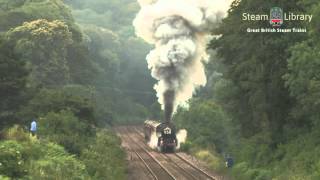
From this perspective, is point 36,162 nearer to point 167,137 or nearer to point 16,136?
point 16,136

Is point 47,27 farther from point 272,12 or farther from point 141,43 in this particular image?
point 141,43

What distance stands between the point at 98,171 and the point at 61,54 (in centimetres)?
5198

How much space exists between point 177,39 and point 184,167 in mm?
17188

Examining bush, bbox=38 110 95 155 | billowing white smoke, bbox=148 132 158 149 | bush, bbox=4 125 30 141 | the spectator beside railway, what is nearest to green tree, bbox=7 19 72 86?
billowing white smoke, bbox=148 132 158 149

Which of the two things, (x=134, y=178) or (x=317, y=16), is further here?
(x=134, y=178)

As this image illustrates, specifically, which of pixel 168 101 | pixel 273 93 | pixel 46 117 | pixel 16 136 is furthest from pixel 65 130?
pixel 168 101

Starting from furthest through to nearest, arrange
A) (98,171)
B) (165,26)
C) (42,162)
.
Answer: (165,26) → (98,171) → (42,162)

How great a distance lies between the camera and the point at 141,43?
16250 centimetres

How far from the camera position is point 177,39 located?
53.8 meters

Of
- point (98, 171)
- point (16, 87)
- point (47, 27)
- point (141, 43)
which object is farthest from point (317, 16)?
point (141, 43)

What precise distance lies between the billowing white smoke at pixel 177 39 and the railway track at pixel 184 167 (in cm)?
633

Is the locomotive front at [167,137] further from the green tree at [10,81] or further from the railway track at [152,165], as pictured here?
the green tree at [10,81]

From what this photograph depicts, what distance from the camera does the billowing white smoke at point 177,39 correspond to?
2101 inches

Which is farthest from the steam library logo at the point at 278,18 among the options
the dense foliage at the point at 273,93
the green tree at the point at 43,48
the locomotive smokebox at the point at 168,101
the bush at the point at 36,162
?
the green tree at the point at 43,48
